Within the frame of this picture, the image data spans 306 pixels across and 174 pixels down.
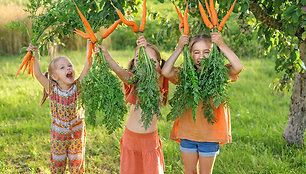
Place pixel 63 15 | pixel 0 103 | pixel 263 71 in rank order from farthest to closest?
pixel 263 71, pixel 0 103, pixel 63 15

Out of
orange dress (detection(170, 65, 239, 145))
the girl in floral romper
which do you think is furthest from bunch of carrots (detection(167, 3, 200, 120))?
the girl in floral romper

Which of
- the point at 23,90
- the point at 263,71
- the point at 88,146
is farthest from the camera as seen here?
the point at 263,71

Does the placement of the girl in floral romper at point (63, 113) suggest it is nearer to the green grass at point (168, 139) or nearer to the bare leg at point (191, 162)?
the green grass at point (168, 139)

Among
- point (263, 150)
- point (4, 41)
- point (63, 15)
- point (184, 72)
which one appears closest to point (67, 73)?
point (63, 15)

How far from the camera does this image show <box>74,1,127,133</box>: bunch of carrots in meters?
2.07

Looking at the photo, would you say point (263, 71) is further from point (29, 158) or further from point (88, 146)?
point (29, 158)

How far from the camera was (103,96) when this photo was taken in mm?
2098

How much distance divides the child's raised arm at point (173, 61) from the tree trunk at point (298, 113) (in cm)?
207

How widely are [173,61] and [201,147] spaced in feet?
2.34

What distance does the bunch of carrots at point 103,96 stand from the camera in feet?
6.78

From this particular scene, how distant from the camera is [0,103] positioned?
18.8 feet

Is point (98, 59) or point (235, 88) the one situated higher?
point (98, 59)

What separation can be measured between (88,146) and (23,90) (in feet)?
8.67

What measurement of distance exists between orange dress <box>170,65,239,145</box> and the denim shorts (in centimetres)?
5
